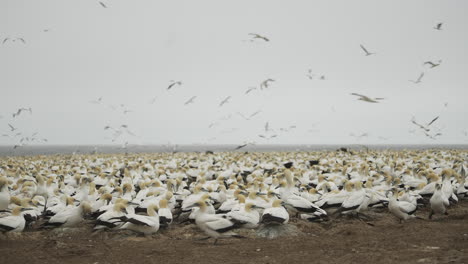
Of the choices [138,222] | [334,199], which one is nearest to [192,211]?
[138,222]

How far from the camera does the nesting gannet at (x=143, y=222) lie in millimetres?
9250

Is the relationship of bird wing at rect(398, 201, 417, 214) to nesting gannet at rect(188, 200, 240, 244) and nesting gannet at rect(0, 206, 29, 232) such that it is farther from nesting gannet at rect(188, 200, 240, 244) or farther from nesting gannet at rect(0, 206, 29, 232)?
nesting gannet at rect(0, 206, 29, 232)

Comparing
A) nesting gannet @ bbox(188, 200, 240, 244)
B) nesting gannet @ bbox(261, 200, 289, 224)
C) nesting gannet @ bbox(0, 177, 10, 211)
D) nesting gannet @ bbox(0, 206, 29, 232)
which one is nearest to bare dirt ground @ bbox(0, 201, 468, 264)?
nesting gannet @ bbox(188, 200, 240, 244)

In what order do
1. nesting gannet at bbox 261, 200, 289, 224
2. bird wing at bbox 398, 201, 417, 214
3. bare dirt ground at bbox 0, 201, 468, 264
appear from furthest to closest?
1. bird wing at bbox 398, 201, 417, 214
2. nesting gannet at bbox 261, 200, 289, 224
3. bare dirt ground at bbox 0, 201, 468, 264

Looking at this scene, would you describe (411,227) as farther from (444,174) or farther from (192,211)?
(192,211)

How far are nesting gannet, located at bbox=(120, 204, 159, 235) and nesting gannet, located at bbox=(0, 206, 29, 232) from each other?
2560mm

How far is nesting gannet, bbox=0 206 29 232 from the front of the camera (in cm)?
938

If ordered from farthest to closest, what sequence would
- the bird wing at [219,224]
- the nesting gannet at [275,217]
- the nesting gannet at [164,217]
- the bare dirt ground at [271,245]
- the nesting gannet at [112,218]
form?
the nesting gannet at [164,217] < the nesting gannet at [112,218] < the nesting gannet at [275,217] < the bird wing at [219,224] < the bare dirt ground at [271,245]

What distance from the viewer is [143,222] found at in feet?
30.3

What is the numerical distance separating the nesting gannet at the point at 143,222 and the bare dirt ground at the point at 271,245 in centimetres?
23

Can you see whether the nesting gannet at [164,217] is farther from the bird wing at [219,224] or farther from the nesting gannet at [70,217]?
the nesting gannet at [70,217]

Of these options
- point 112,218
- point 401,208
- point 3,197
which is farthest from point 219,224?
point 3,197

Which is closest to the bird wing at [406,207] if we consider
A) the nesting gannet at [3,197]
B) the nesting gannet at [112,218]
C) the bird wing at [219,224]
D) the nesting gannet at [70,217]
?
the bird wing at [219,224]

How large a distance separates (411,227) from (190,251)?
583cm
